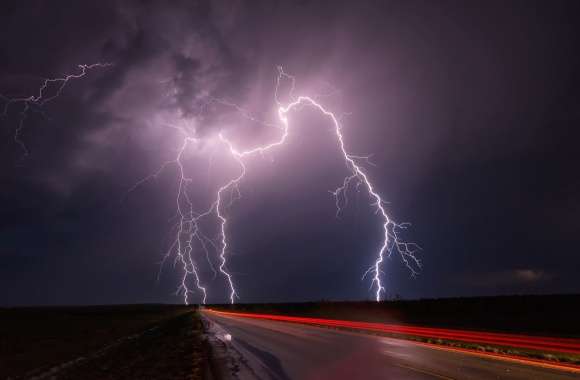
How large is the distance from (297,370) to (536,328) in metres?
18.9

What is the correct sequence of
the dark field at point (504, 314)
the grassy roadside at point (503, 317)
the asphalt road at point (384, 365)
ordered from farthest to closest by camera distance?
the dark field at point (504, 314) → the grassy roadside at point (503, 317) → the asphalt road at point (384, 365)

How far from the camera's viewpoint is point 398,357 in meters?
13.7

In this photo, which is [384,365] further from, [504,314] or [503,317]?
[504,314]

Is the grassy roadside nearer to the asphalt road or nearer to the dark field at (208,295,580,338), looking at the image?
the dark field at (208,295,580,338)

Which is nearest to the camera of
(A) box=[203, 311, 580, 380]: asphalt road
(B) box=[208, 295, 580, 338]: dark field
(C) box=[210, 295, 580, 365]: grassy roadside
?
(A) box=[203, 311, 580, 380]: asphalt road

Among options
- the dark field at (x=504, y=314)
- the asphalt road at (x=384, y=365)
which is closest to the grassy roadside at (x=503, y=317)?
the dark field at (x=504, y=314)

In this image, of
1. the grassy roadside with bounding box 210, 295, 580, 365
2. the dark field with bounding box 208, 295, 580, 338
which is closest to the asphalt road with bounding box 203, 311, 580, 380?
the grassy roadside with bounding box 210, 295, 580, 365

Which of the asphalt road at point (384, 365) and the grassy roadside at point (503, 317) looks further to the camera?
the grassy roadside at point (503, 317)

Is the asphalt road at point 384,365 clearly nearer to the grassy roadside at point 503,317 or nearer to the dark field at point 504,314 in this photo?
the grassy roadside at point 503,317

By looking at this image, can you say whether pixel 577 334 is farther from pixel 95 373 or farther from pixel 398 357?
pixel 95 373

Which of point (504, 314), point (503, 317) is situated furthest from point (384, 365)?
point (504, 314)

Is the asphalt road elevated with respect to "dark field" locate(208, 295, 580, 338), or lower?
lower

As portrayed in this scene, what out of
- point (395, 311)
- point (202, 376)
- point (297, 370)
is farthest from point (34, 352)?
point (395, 311)

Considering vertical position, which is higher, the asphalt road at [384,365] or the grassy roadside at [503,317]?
the grassy roadside at [503,317]
